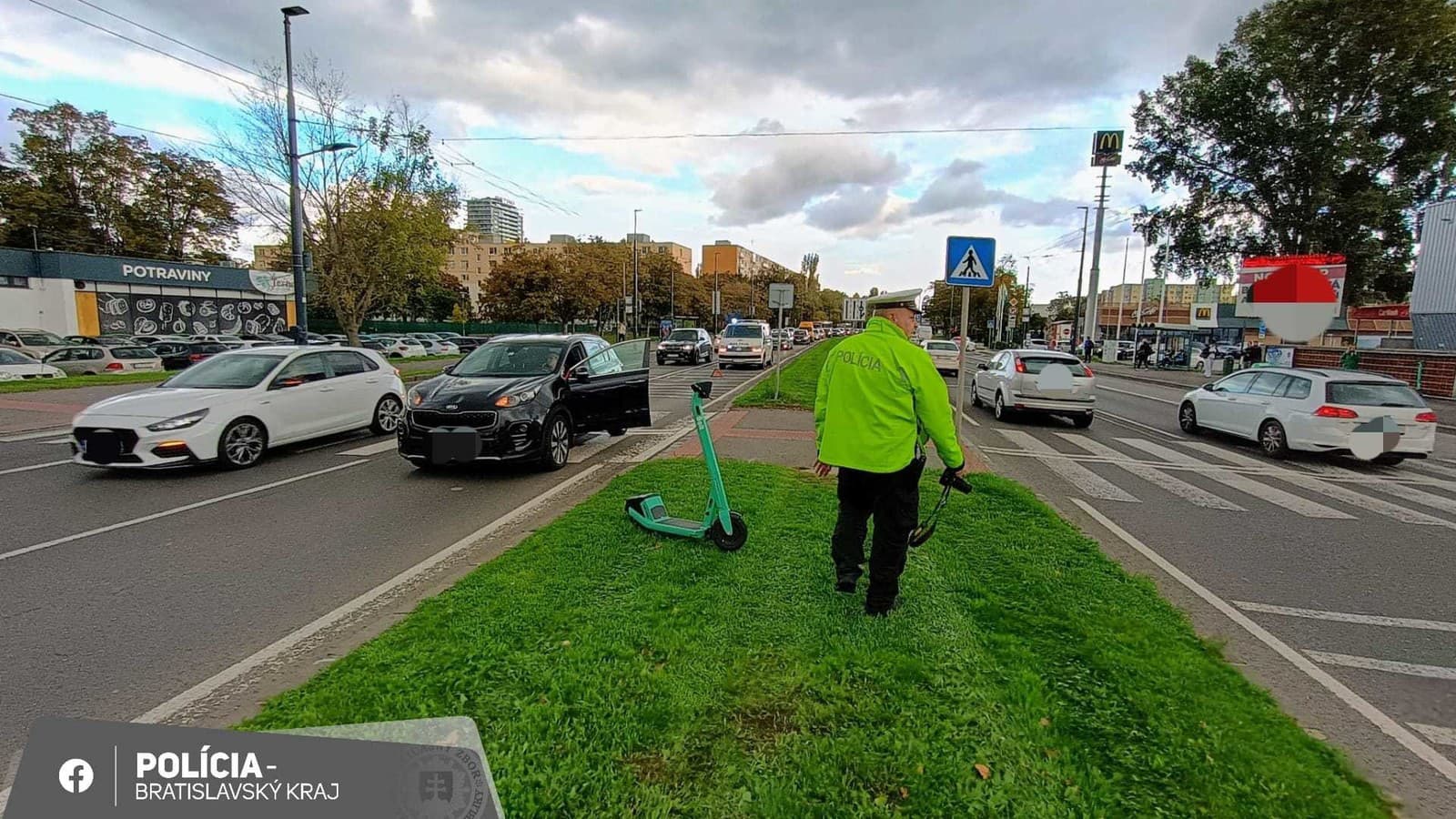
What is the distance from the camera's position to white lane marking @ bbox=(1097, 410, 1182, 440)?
13.1m

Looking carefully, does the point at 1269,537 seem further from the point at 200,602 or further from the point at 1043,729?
the point at 200,602

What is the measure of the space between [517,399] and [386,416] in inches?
169

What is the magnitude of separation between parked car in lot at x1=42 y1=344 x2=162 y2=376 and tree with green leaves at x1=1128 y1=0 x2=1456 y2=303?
4564cm

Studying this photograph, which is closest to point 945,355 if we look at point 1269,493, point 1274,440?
point 1274,440

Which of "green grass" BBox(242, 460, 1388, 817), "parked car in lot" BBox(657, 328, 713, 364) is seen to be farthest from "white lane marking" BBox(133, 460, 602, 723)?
"parked car in lot" BBox(657, 328, 713, 364)

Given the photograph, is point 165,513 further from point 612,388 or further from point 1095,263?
point 1095,263

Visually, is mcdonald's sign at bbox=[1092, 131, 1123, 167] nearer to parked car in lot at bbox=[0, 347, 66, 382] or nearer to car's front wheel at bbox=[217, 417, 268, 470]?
car's front wheel at bbox=[217, 417, 268, 470]

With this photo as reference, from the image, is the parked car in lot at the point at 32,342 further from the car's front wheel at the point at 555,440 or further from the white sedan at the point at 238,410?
the car's front wheel at the point at 555,440

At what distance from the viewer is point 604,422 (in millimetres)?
9500

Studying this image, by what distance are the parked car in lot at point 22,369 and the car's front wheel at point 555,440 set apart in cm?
1958

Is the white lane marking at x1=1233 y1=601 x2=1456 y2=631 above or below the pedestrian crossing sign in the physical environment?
below

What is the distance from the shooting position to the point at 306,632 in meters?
3.95

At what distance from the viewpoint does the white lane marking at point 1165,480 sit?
7500 mm

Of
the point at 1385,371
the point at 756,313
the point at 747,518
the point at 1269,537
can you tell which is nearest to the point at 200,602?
the point at 747,518
